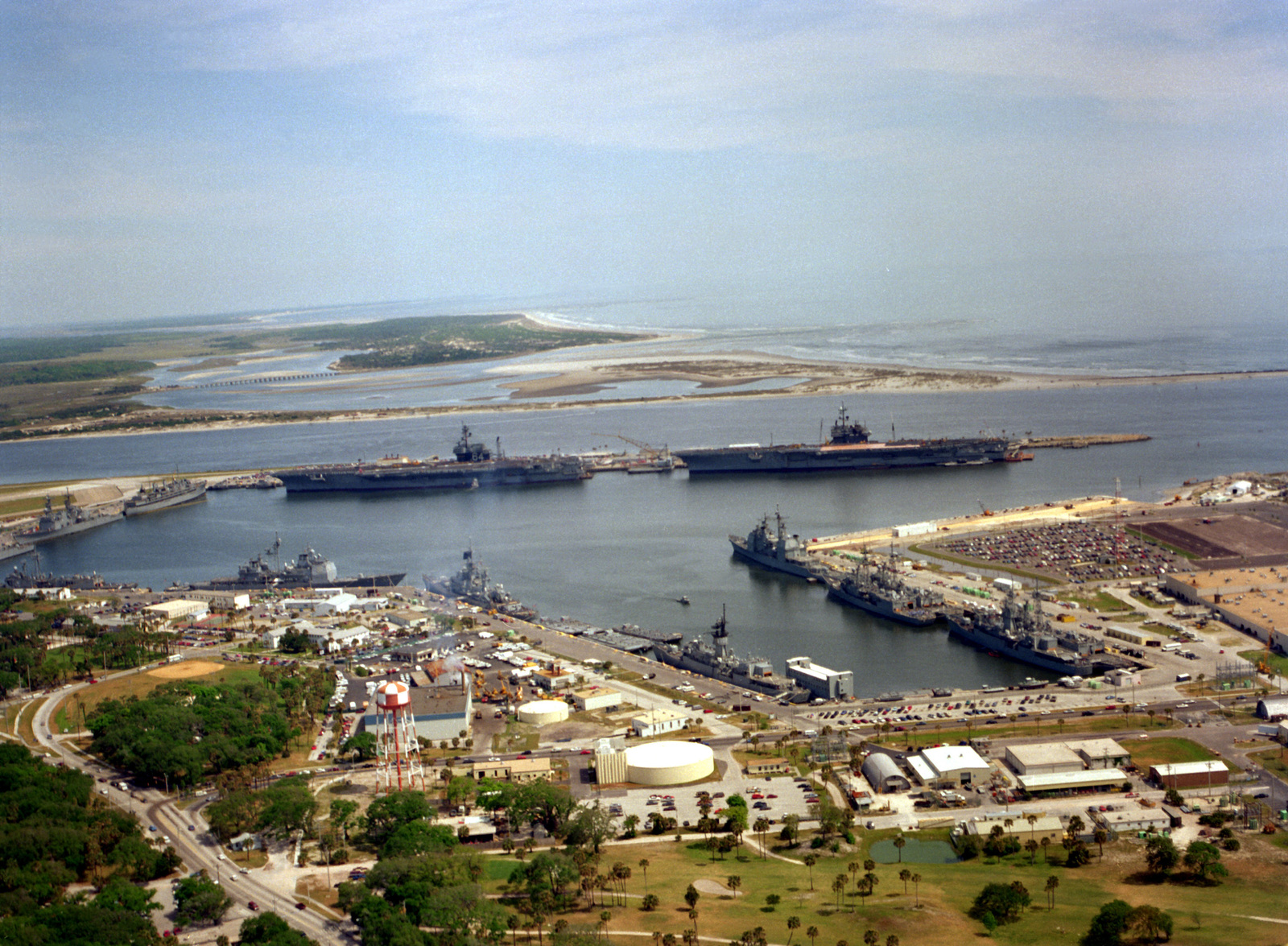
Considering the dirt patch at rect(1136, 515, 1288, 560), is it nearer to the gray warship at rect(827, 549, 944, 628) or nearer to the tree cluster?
the gray warship at rect(827, 549, 944, 628)

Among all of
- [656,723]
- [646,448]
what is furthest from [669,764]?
[646,448]

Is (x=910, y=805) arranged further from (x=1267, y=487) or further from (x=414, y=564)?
(x=1267, y=487)

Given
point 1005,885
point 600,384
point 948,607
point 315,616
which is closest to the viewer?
point 1005,885

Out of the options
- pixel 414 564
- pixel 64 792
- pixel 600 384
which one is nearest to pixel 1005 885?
pixel 64 792

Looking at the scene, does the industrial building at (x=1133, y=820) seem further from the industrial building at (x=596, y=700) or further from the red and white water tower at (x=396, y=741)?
the red and white water tower at (x=396, y=741)

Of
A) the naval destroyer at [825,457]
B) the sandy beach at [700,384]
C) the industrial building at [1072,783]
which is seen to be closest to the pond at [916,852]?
the industrial building at [1072,783]

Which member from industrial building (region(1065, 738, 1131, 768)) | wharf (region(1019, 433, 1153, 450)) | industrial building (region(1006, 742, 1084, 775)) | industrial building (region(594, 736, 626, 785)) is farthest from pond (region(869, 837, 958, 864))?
wharf (region(1019, 433, 1153, 450))
